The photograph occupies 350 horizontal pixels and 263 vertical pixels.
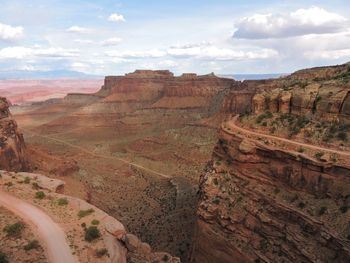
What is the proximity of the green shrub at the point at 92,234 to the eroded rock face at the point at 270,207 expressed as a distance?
9.62 meters

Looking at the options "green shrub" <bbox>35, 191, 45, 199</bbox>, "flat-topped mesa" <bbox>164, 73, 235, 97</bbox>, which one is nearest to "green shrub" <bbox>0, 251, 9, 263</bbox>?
"green shrub" <bbox>35, 191, 45, 199</bbox>

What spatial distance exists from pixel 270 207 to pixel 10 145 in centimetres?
3162

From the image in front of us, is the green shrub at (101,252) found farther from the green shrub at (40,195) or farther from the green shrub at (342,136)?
the green shrub at (342,136)

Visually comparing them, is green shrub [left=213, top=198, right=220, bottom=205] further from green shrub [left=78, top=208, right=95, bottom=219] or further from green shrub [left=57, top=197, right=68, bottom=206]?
green shrub [left=57, top=197, right=68, bottom=206]

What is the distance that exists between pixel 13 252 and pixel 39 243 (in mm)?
1667

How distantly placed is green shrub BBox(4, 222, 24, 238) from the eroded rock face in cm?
1335

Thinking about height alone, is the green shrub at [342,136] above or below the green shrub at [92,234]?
above

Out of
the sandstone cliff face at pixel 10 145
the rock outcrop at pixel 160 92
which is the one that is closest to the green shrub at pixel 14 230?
the sandstone cliff face at pixel 10 145

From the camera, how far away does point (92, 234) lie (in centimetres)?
2388

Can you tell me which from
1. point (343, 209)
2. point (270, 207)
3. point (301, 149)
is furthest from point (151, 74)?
point (343, 209)

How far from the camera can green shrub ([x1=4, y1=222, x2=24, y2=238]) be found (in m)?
23.1

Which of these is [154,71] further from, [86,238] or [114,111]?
[86,238]

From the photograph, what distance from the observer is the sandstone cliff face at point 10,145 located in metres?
45.4

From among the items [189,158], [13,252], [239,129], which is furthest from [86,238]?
[189,158]
